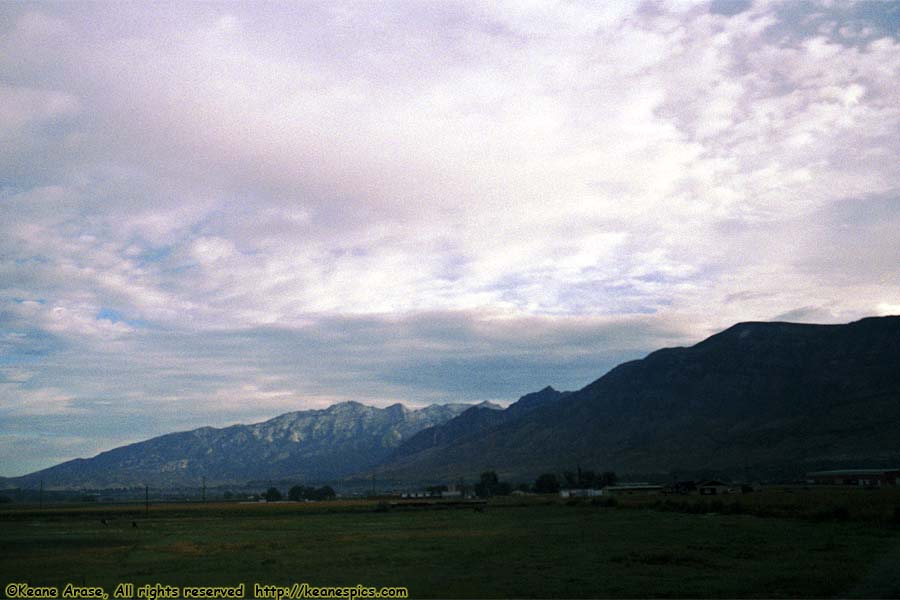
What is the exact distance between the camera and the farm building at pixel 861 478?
118m

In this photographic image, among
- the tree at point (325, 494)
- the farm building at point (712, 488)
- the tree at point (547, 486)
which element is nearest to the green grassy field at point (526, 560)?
A: the farm building at point (712, 488)

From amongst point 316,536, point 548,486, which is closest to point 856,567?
point 316,536

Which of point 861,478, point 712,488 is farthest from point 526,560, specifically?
point 861,478

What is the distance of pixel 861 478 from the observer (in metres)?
128

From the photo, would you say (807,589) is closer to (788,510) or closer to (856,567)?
(856,567)

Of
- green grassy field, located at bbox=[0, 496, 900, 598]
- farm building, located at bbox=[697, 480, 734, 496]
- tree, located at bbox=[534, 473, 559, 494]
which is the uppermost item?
green grassy field, located at bbox=[0, 496, 900, 598]

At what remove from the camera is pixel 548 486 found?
18150 cm

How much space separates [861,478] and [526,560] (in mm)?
114138

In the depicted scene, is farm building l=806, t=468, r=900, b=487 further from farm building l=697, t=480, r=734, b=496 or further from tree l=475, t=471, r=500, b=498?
tree l=475, t=471, r=500, b=498

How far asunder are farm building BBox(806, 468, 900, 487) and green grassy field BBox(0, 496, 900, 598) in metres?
76.7

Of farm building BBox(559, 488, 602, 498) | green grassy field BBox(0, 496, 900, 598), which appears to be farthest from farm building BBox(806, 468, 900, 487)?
green grassy field BBox(0, 496, 900, 598)

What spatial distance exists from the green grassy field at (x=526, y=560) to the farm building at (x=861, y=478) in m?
76.7

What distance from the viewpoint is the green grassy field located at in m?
25.6

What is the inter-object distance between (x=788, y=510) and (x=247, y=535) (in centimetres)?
4197
